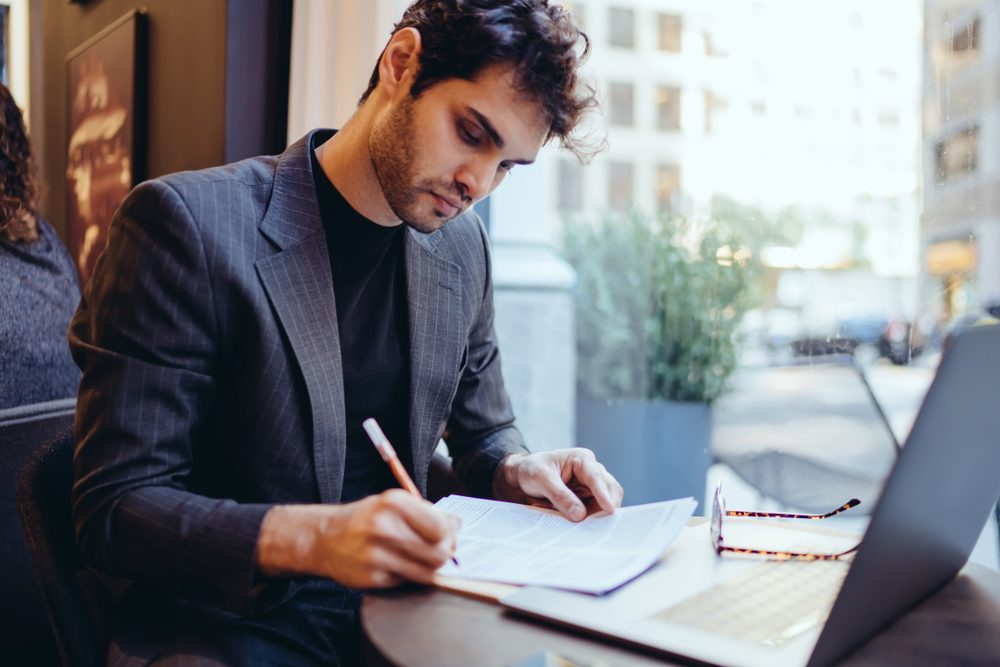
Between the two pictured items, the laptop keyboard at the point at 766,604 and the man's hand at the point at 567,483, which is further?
the man's hand at the point at 567,483

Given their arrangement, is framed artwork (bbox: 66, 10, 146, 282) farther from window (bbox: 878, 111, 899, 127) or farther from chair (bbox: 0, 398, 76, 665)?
window (bbox: 878, 111, 899, 127)

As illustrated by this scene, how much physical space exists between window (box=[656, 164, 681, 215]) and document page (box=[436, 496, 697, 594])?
2.68 meters

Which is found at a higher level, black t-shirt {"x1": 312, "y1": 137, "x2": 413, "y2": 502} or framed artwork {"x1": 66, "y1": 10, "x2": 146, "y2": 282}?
framed artwork {"x1": 66, "y1": 10, "x2": 146, "y2": 282}

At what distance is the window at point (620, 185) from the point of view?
3.92 m

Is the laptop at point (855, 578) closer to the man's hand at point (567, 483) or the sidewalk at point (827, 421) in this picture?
the man's hand at point (567, 483)

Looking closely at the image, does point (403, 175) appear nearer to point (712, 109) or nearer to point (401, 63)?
point (401, 63)

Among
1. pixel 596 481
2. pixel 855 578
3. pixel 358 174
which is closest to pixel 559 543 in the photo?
pixel 596 481

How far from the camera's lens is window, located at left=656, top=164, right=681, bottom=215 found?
3693 mm

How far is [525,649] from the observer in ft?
2.53

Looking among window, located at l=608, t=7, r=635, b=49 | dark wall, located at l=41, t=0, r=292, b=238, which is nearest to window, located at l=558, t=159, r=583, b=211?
window, located at l=608, t=7, r=635, b=49

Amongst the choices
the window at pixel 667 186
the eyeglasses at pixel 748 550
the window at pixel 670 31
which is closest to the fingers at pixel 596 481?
the eyeglasses at pixel 748 550

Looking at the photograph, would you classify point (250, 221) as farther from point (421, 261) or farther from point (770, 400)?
point (770, 400)

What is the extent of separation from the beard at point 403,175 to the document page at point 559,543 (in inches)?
17.7

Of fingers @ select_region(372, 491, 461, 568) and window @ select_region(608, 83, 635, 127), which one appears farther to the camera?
window @ select_region(608, 83, 635, 127)
